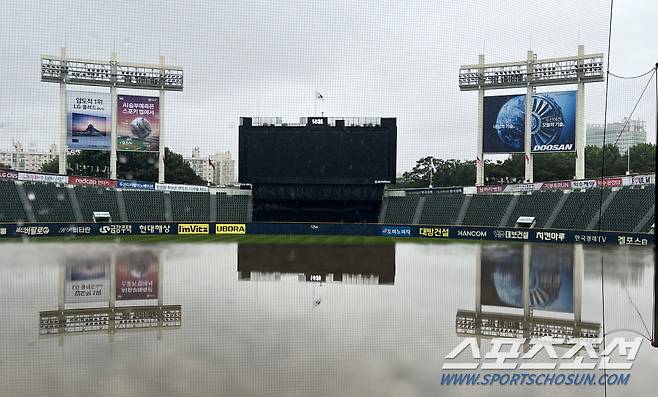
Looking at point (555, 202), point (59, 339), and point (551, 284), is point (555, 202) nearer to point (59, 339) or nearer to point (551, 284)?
point (551, 284)

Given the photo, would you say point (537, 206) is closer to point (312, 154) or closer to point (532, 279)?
point (312, 154)

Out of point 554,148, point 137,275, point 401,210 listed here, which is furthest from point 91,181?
point 554,148

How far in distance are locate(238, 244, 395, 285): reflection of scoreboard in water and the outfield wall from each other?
9.48m

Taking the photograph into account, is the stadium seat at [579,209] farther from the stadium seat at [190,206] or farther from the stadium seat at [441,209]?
the stadium seat at [190,206]

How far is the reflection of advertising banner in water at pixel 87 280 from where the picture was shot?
16453mm

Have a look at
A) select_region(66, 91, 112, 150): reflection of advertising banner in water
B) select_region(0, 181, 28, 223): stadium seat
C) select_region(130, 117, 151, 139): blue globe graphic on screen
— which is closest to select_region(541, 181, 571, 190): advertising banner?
select_region(130, 117, 151, 139): blue globe graphic on screen

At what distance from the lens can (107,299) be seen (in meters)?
16.3

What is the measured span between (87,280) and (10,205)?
2902 cm

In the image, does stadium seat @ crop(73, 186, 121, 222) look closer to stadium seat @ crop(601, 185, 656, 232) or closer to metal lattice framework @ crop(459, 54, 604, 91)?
metal lattice framework @ crop(459, 54, 604, 91)

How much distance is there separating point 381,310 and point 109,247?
24.1 m

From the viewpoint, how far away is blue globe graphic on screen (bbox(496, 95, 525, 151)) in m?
47.9

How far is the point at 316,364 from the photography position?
10227mm

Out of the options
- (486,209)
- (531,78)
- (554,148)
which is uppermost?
(531,78)

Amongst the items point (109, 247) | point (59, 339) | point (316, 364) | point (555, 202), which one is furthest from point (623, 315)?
point (555, 202)
